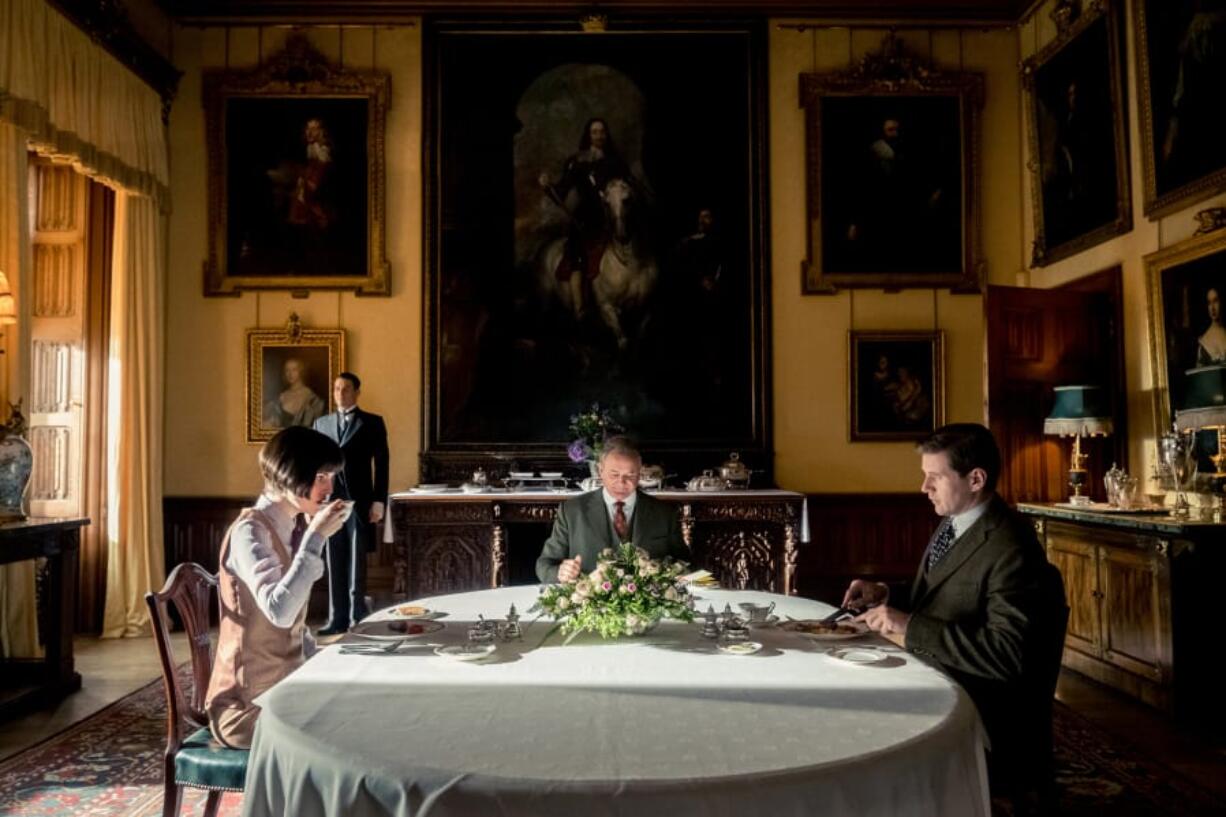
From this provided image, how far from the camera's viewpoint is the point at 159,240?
7602 mm

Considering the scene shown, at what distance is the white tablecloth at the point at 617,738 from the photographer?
5.47 ft

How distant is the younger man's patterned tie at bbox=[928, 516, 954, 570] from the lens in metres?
3.11

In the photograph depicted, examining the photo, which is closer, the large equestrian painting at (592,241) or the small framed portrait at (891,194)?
the large equestrian painting at (592,241)

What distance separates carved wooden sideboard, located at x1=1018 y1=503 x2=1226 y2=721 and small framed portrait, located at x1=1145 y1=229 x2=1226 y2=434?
1.08 m

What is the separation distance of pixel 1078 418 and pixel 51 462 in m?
7.52

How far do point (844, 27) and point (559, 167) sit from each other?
9.68 feet

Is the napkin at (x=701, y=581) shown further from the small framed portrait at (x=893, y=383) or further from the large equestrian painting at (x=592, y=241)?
the small framed portrait at (x=893, y=383)

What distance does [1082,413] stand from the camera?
6.11 meters

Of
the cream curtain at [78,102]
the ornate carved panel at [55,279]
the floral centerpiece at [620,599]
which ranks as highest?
the cream curtain at [78,102]

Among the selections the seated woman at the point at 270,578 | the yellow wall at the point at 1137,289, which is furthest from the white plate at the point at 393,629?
the yellow wall at the point at 1137,289

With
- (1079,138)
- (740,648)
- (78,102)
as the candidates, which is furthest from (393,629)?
(1079,138)

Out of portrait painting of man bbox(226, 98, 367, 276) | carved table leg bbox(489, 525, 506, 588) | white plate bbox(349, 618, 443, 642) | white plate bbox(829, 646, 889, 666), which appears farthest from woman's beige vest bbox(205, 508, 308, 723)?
portrait painting of man bbox(226, 98, 367, 276)

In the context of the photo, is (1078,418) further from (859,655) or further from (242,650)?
(242,650)

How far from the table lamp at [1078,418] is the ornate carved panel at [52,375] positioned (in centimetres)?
738
